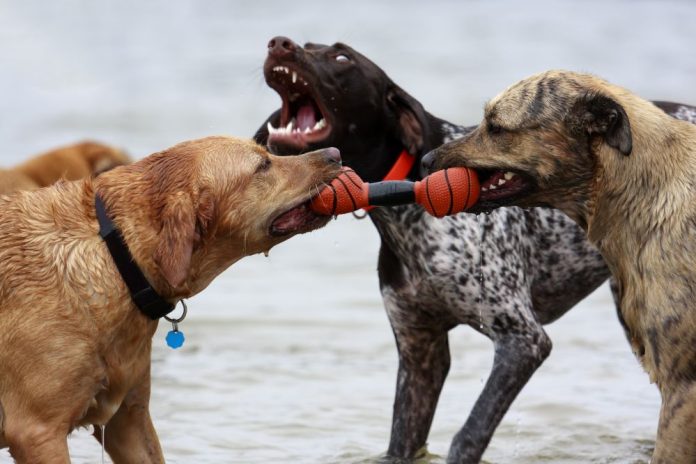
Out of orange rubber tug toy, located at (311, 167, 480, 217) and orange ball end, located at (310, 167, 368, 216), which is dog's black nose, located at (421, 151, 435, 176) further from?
orange ball end, located at (310, 167, 368, 216)

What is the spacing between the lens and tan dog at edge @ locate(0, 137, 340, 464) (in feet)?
18.2

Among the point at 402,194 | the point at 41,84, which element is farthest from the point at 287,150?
the point at 41,84

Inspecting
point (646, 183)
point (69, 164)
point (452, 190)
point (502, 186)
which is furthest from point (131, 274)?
point (69, 164)

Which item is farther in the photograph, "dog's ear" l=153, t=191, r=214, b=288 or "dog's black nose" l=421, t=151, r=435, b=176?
"dog's black nose" l=421, t=151, r=435, b=176

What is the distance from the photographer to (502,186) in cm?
623

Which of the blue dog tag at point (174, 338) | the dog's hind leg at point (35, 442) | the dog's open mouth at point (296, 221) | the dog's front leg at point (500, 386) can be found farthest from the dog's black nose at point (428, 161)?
the dog's hind leg at point (35, 442)

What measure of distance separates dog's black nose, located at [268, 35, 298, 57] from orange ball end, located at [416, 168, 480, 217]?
1.29m

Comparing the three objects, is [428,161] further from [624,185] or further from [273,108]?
[273,108]

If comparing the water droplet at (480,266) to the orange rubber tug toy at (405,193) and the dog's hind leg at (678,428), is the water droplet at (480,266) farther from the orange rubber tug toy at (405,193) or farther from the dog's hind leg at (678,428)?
the dog's hind leg at (678,428)

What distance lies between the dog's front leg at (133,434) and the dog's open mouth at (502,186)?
5.67 feet

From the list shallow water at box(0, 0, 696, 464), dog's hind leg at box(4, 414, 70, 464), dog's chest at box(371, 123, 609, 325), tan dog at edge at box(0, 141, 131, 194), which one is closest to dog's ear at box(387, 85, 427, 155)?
dog's chest at box(371, 123, 609, 325)

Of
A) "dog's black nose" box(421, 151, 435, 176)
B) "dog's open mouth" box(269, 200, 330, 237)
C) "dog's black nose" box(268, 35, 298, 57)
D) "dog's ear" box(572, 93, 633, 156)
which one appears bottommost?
"dog's open mouth" box(269, 200, 330, 237)

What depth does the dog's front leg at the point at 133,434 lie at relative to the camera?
606cm

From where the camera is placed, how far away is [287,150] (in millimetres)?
7160
